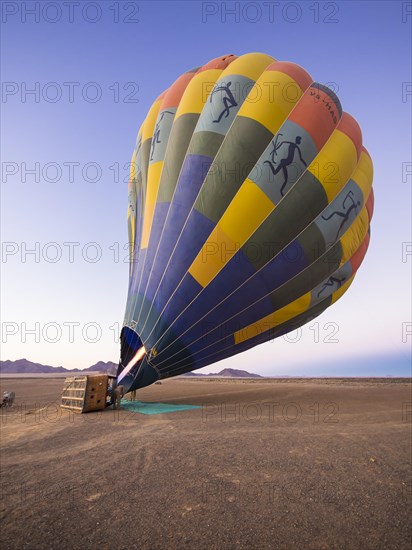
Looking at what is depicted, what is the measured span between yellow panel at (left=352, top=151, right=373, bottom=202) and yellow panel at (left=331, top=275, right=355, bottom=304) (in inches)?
133

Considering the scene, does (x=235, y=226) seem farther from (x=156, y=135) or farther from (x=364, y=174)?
(x=364, y=174)

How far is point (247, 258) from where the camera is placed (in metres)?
8.56

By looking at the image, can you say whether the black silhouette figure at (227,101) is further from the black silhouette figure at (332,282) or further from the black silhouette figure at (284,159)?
the black silhouette figure at (332,282)

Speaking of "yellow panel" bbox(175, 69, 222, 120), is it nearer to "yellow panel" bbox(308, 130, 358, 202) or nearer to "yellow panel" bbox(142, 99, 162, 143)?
"yellow panel" bbox(142, 99, 162, 143)

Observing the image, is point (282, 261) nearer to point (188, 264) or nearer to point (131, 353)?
point (188, 264)

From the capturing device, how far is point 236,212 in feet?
27.7

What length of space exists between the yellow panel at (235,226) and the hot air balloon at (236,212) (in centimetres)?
3

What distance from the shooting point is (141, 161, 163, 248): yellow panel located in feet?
32.2

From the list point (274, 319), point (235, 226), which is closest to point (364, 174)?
point (235, 226)

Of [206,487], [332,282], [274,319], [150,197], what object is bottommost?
[206,487]

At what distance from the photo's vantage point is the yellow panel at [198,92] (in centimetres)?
975

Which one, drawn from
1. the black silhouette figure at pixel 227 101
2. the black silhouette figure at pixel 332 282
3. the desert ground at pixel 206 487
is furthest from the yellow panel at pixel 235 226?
the desert ground at pixel 206 487

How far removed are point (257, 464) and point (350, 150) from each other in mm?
9138

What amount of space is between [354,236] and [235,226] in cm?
485
